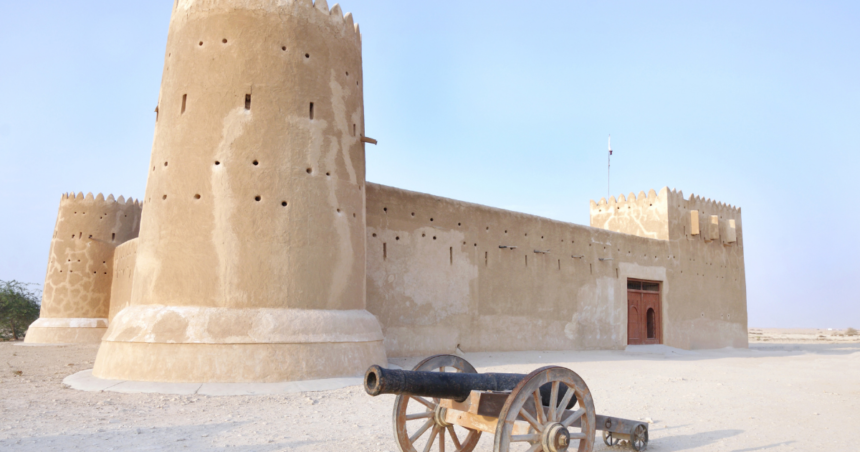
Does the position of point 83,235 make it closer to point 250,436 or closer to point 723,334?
point 250,436

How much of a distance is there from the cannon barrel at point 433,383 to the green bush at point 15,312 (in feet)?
83.0

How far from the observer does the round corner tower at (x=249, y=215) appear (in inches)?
318

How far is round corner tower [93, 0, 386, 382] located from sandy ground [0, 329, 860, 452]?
0.95 metres

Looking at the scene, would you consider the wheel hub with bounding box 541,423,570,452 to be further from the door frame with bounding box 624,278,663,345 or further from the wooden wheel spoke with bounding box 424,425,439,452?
the door frame with bounding box 624,278,663,345

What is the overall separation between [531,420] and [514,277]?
10.6 metres

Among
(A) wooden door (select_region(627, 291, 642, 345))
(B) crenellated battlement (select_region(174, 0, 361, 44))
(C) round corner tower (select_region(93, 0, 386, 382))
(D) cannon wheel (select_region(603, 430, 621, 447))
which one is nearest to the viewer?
(D) cannon wheel (select_region(603, 430, 621, 447))

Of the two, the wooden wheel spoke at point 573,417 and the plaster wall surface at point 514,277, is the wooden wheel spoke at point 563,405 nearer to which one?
the wooden wheel spoke at point 573,417

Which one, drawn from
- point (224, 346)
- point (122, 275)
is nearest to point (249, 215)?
point (224, 346)

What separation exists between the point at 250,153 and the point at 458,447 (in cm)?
590

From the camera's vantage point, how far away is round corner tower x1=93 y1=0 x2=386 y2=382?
809 cm

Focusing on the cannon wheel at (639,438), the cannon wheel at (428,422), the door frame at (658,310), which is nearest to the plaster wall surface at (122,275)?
the cannon wheel at (428,422)

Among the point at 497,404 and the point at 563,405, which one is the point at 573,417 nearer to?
the point at 563,405

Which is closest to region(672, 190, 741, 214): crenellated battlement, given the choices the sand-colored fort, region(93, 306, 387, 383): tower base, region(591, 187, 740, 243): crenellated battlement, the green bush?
region(591, 187, 740, 243): crenellated battlement

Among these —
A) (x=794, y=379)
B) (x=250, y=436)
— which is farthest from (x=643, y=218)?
(x=250, y=436)
